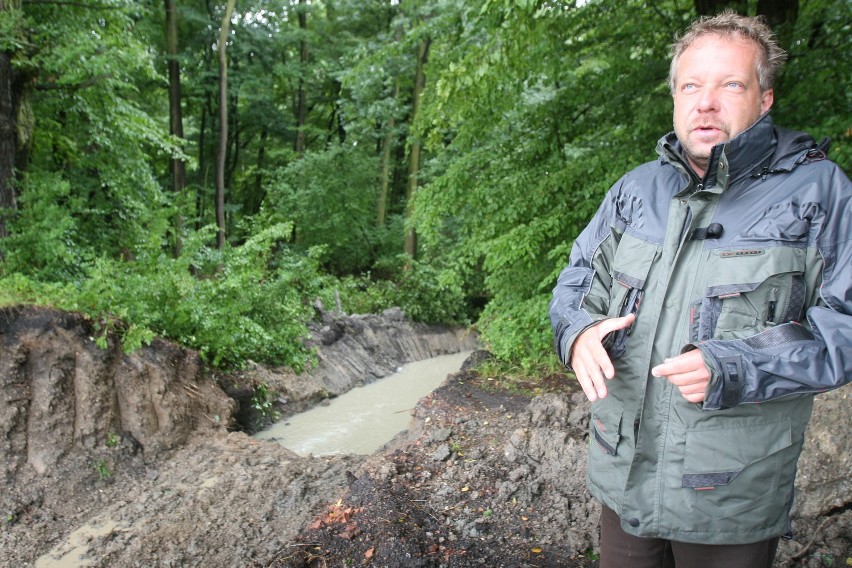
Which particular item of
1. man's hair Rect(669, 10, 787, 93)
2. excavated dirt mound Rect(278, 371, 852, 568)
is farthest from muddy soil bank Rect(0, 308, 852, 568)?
man's hair Rect(669, 10, 787, 93)

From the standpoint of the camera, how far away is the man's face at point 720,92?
1437 mm

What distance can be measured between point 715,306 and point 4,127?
24.8ft

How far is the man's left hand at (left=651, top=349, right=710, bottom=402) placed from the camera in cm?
128

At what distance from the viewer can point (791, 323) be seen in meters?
1.29

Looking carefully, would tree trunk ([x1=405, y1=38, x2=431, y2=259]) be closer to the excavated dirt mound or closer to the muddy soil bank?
the muddy soil bank

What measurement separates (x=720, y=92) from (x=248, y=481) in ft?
14.7

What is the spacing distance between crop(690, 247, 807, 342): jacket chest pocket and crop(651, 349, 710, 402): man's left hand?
149 mm

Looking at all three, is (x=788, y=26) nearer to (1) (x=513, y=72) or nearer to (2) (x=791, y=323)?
(1) (x=513, y=72)

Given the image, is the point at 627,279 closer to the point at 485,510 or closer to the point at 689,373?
the point at 689,373

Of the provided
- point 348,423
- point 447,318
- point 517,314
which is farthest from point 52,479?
point 447,318

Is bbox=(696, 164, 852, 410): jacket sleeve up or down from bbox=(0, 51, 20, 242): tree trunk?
down

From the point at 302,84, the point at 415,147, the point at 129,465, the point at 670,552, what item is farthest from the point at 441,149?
the point at 302,84

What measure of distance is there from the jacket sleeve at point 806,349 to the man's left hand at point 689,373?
0.02m

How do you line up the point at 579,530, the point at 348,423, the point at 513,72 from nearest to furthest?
the point at 579,530 < the point at 513,72 < the point at 348,423
